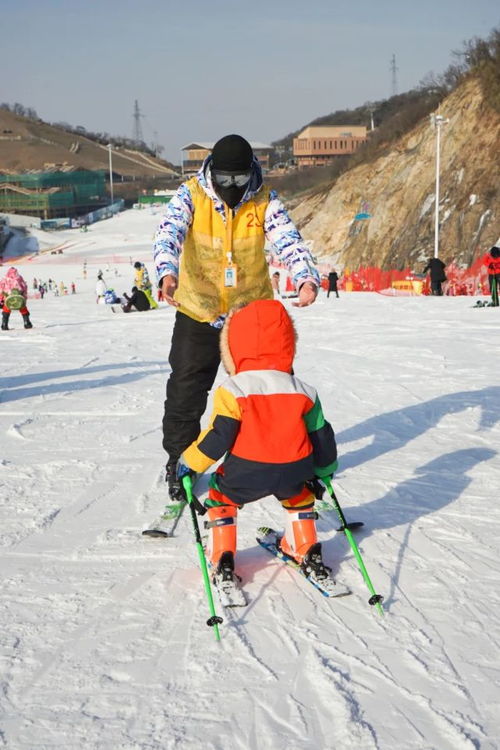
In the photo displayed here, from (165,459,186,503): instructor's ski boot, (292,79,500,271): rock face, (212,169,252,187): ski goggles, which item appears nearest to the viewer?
(212,169,252,187): ski goggles

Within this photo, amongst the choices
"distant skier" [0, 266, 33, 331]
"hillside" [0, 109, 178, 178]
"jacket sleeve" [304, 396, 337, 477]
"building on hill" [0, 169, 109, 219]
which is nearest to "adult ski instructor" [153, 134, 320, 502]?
"jacket sleeve" [304, 396, 337, 477]

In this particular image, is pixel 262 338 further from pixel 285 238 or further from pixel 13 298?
pixel 13 298

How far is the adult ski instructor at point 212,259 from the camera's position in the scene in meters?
3.82

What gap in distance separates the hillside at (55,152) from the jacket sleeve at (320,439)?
4437 inches

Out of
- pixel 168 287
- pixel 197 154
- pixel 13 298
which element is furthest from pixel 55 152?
pixel 168 287

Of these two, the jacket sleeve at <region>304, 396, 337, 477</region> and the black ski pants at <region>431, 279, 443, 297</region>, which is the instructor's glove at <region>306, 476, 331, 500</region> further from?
the black ski pants at <region>431, 279, 443, 297</region>

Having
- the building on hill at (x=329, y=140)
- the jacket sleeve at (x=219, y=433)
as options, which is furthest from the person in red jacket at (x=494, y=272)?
the building on hill at (x=329, y=140)

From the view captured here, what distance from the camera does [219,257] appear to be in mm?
4027

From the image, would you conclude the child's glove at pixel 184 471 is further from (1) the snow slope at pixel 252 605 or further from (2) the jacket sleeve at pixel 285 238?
(2) the jacket sleeve at pixel 285 238

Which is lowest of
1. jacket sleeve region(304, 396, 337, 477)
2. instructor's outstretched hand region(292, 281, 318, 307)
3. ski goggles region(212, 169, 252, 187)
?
jacket sleeve region(304, 396, 337, 477)

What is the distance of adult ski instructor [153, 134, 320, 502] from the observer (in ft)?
12.5

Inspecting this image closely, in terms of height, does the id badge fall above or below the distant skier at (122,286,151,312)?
above

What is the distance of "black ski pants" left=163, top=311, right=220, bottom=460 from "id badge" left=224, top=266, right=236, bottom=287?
0.93ft

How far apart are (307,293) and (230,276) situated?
44cm
